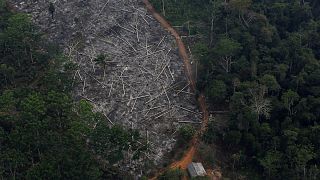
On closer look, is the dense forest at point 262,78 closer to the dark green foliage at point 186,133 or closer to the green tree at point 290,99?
the green tree at point 290,99

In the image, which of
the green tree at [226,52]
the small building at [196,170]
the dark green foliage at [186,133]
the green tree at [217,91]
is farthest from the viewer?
the green tree at [226,52]

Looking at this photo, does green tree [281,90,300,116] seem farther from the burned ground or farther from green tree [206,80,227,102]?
the burned ground

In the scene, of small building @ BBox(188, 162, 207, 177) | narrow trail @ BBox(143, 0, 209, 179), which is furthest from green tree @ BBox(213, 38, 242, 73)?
small building @ BBox(188, 162, 207, 177)

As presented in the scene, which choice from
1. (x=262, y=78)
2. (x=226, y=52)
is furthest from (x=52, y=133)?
(x=262, y=78)

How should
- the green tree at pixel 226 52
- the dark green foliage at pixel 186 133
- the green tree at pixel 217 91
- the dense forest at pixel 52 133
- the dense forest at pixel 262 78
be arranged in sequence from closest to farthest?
the dense forest at pixel 52 133, the dense forest at pixel 262 78, the dark green foliage at pixel 186 133, the green tree at pixel 217 91, the green tree at pixel 226 52

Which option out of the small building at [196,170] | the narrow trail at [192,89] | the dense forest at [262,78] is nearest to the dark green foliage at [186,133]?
the narrow trail at [192,89]

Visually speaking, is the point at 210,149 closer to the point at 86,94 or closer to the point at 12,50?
the point at 86,94

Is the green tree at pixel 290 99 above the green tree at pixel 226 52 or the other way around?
the other way around

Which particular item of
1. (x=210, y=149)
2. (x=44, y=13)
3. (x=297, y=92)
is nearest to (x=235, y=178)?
(x=210, y=149)
